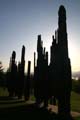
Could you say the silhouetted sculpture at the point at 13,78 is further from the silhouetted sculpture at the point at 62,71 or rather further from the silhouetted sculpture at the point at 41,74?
the silhouetted sculpture at the point at 62,71

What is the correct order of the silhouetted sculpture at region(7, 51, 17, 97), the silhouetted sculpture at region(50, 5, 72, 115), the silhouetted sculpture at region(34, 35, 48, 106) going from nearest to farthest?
the silhouetted sculpture at region(50, 5, 72, 115), the silhouetted sculpture at region(34, 35, 48, 106), the silhouetted sculpture at region(7, 51, 17, 97)

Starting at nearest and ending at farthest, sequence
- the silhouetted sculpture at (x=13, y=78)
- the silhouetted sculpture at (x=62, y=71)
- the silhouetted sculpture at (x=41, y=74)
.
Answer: the silhouetted sculpture at (x=62, y=71) → the silhouetted sculpture at (x=41, y=74) → the silhouetted sculpture at (x=13, y=78)

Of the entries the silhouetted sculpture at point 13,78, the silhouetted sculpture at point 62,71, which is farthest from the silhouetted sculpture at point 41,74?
the silhouetted sculpture at point 13,78

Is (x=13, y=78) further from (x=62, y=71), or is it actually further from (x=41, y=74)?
(x=62, y=71)

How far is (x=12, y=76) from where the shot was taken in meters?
38.1

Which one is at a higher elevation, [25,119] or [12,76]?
[12,76]

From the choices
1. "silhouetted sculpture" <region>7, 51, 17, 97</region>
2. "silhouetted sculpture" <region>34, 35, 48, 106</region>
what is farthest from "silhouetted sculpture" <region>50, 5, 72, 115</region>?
"silhouetted sculpture" <region>7, 51, 17, 97</region>

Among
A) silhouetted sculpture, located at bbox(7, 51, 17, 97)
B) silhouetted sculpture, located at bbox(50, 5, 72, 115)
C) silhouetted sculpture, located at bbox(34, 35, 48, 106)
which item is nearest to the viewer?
silhouetted sculpture, located at bbox(50, 5, 72, 115)

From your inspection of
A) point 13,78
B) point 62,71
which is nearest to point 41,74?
point 62,71

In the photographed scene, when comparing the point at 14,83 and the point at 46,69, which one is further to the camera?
the point at 14,83

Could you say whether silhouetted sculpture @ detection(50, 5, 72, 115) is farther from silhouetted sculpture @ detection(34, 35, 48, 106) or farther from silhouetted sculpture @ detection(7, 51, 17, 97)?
silhouetted sculpture @ detection(7, 51, 17, 97)

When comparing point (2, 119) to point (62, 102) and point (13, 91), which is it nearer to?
point (62, 102)

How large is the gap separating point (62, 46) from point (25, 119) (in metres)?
6.03

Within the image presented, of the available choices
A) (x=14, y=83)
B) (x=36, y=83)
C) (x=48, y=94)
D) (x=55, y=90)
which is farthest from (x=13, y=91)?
(x=55, y=90)
